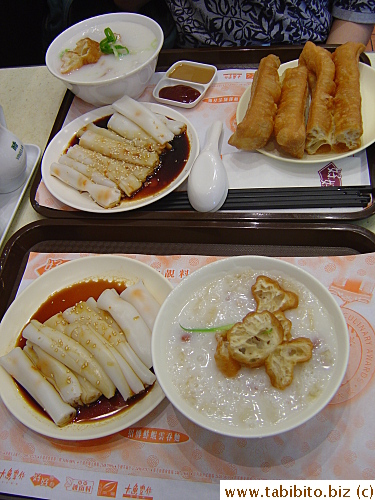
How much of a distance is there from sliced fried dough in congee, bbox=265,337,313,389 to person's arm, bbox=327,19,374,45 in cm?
186

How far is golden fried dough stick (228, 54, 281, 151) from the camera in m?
1.73

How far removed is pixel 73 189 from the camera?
1.82 metres

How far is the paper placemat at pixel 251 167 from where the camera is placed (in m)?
1.70

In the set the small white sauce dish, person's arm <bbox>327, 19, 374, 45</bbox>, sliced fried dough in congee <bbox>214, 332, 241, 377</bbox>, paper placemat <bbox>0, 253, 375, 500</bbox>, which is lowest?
paper placemat <bbox>0, 253, 375, 500</bbox>

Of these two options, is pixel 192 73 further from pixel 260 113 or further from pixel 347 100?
pixel 347 100

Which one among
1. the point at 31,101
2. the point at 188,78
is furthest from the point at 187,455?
the point at 31,101

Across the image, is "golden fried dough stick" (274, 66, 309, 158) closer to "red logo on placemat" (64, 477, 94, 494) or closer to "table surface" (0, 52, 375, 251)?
"table surface" (0, 52, 375, 251)

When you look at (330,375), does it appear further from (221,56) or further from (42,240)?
(221,56)

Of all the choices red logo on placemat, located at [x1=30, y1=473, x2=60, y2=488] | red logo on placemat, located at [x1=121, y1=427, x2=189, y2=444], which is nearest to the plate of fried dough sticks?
red logo on placemat, located at [x1=121, y1=427, x2=189, y2=444]

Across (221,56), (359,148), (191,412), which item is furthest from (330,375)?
(221,56)

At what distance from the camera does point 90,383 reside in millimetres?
1289

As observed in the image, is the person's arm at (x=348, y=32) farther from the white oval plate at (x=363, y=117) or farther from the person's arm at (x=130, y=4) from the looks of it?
the person's arm at (x=130, y=4)

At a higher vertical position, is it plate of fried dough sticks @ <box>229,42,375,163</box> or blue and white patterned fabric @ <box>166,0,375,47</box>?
blue and white patterned fabric @ <box>166,0,375,47</box>

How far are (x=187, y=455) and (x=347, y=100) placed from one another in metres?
1.52
